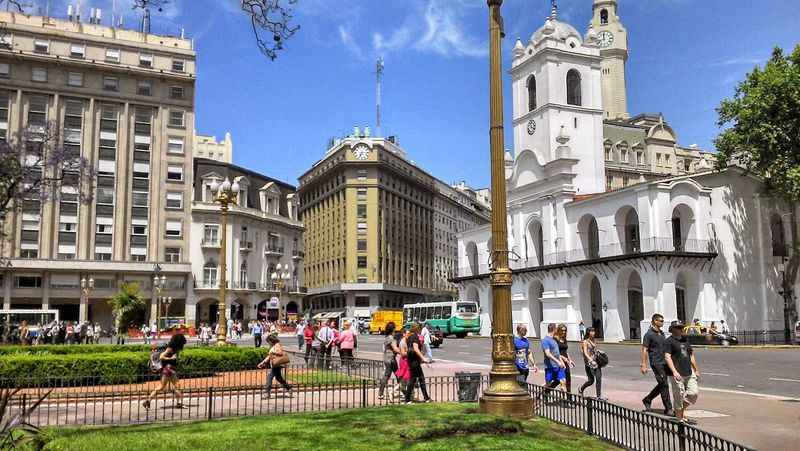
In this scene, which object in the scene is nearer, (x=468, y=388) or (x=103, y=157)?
(x=468, y=388)

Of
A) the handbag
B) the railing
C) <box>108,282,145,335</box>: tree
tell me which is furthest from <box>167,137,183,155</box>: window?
the railing

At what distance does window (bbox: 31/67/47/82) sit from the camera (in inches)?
2172

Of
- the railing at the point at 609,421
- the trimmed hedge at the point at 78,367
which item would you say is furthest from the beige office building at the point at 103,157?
the railing at the point at 609,421

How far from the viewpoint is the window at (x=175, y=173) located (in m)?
59.2

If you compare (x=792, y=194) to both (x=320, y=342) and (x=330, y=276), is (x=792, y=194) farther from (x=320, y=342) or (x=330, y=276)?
(x=330, y=276)

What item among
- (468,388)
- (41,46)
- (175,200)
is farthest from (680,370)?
(41,46)

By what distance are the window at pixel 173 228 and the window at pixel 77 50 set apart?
16116mm

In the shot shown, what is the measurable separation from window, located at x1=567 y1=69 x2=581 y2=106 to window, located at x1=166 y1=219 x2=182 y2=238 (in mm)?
35872

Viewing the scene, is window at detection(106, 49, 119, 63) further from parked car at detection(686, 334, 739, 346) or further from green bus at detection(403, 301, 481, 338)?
parked car at detection(686, 334, 739, 346)

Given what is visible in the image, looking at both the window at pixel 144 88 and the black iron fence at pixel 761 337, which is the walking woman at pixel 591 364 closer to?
the black iron fence at pixel 761 337

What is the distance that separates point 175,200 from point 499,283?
53.1 meters

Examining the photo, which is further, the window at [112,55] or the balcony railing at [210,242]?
the balcony railing at [210,242]

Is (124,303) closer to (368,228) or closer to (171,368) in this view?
(368,228)

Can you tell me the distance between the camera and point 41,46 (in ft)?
184
